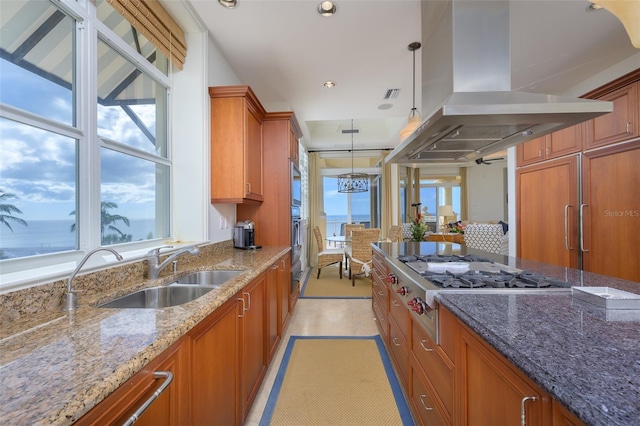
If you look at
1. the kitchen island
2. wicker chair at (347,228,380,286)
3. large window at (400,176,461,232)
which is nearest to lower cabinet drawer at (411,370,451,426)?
the kitchen island

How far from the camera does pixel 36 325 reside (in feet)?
2.86

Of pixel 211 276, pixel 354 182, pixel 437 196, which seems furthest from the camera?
pixel 437 196

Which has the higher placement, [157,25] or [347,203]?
[157,25]

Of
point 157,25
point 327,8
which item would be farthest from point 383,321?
point 157,25

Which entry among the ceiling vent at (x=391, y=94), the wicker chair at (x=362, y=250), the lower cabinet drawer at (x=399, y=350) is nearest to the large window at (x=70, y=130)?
the lower cabinet drawer at (x=399, y=350)

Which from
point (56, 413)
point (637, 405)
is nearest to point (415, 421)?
point (637, 405)

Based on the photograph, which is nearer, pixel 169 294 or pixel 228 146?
pixel 169 294

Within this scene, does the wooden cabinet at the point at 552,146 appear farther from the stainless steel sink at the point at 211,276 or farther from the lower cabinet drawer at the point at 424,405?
the stainless steel sink at the point at 211,276

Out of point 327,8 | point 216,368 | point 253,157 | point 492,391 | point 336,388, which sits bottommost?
point 336,388

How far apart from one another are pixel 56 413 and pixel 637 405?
993mm

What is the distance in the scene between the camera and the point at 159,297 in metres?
1.45

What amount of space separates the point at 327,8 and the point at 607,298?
7.64 ft

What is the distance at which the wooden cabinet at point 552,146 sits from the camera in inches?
102

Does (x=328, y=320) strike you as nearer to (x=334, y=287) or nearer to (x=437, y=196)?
(x=334, y=287)
